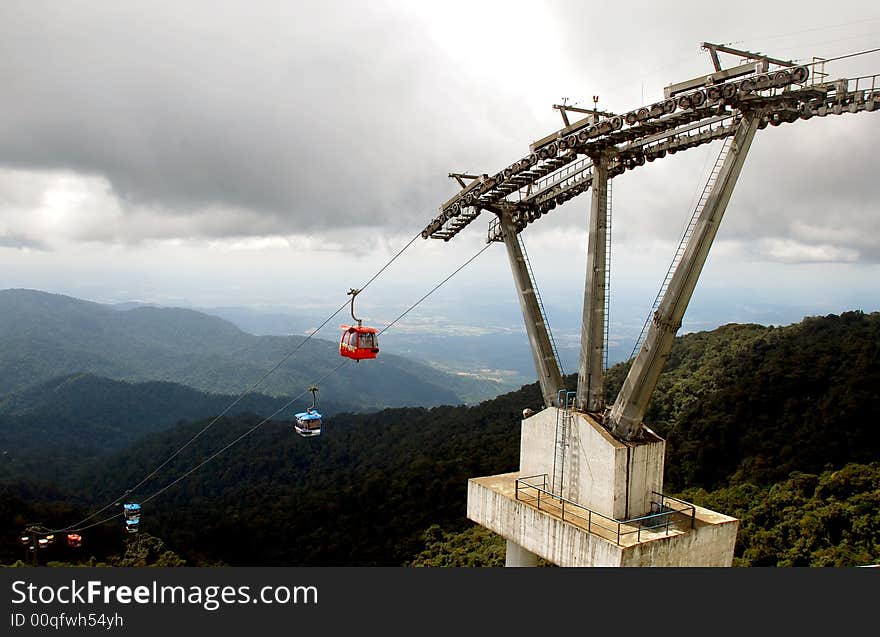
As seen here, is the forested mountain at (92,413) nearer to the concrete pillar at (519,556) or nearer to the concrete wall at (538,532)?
the concrete wall at (538,532)

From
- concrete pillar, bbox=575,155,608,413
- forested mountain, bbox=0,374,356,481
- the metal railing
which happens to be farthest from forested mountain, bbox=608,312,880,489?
forested mountain, bbox=0,374,356,481

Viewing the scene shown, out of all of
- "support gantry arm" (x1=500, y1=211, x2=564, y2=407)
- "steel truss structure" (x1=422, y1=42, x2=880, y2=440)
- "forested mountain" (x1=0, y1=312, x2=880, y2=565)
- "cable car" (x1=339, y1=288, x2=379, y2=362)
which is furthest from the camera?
"forested mountain" (x1=0, y1=312, x2=880, y2=565)

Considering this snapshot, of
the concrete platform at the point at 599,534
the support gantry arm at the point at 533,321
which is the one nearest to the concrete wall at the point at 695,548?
the concrete platform at the point at 599,534

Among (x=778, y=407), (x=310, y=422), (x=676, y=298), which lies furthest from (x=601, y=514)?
(x=778, y=407)

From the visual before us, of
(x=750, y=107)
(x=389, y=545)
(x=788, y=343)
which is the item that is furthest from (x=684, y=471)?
(x=750, y=107)

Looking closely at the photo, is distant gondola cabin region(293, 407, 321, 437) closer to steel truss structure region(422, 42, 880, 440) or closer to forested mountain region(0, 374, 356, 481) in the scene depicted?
steel truss structure region(422, 42, 880, 440)

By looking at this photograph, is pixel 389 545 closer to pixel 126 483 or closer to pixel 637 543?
pixel 637 543

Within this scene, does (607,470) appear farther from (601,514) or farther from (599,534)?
(599,534)
